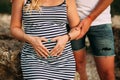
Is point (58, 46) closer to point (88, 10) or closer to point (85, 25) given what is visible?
point (85, 25)

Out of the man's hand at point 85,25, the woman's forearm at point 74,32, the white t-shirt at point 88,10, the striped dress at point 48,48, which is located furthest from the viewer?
the white t-shirt at point 88,10

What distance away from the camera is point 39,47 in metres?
2.80

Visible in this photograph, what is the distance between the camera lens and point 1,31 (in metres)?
4.07

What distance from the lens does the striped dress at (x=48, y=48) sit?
9.11 ft

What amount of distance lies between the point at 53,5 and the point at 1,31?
52.4 inches

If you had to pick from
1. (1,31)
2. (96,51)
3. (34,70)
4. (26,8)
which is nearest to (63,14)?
(26,8)

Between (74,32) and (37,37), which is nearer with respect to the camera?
(37,37)

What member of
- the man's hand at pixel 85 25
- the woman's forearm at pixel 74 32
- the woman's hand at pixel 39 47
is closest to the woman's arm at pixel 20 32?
the woman's hand at pixel 39 47

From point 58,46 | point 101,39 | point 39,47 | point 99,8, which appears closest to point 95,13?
point 99,8

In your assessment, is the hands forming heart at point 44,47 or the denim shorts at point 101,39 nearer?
the hands forming heart at point 44,47

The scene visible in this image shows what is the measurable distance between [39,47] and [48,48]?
2.9 inches

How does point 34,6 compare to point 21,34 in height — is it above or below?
above

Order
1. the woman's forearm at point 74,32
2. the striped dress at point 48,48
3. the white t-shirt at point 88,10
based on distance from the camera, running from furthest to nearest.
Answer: the white t-shirt at point 88,10 → the woman's forearm at point 74,32 → the striped dress at point 48,48

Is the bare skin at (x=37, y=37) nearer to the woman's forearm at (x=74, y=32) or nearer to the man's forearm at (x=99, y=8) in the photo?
the woman's forearm at (x=74, y=32)
